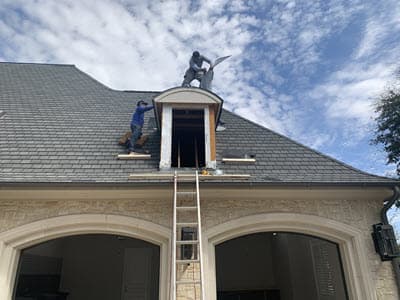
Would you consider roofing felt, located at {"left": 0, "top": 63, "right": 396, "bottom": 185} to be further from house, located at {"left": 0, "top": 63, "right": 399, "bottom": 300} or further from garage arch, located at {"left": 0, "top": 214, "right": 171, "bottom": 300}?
garage arch, located at {"left": 0, "top": 214, "right": 171, "bottom": 300}

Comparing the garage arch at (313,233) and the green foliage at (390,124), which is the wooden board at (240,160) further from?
the green foliage at (390,124)

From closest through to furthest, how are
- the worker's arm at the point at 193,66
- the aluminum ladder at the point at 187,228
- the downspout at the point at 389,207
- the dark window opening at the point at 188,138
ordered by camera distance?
the aluminum ladder at the point at 187,228 → the downspout at the point at 389,207 → the dark window opening at the point at 188,138 → the worker's arm at the point at 193,66

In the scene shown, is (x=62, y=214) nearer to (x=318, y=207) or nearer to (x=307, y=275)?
(x=318, y=207)

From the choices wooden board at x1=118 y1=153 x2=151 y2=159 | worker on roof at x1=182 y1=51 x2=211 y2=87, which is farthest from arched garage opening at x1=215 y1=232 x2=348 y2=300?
worker on roof at x1=182 y1=51 x2=211 y2=87

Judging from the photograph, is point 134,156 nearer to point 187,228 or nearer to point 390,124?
point 187,228

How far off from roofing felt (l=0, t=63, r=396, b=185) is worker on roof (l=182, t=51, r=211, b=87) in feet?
3.81

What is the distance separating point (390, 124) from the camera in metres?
10.7

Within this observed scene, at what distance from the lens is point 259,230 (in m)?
4.12

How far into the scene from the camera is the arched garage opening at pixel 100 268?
773cm

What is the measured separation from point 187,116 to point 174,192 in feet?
7.23

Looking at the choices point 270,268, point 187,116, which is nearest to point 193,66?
point 187,116

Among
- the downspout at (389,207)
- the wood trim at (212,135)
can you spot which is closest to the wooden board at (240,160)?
the wood trim at (212,135)

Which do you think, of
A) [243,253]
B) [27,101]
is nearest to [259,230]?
[243,253]

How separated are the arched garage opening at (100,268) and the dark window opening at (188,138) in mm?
3513
